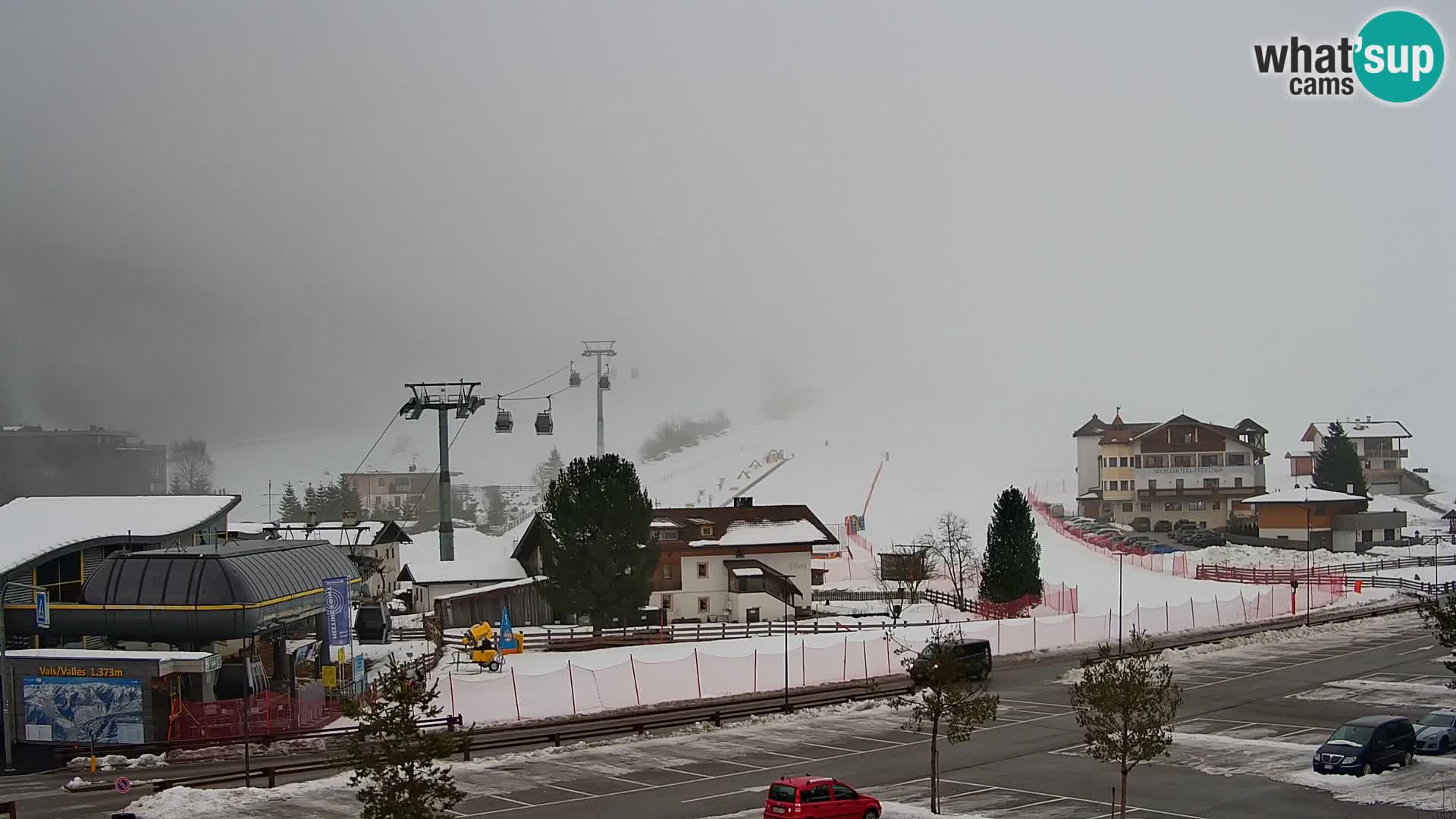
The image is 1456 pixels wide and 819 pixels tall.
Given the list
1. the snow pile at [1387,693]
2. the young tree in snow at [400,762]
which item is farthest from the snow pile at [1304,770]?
the young tree in snow at [400,762]

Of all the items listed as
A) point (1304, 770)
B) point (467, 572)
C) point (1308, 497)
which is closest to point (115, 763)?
point (1304, 770)

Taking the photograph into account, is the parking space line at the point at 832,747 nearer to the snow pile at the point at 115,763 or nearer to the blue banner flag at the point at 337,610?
the blue banner flag at the point at 337,610

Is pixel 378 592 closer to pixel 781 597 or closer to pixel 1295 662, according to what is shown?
pixel 781 597

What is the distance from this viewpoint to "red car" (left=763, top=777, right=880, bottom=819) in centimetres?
2816

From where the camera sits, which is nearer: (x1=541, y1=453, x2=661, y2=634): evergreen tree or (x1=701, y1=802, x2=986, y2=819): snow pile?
(x1=701, y1=802, x2=986, y2=819): snow pile

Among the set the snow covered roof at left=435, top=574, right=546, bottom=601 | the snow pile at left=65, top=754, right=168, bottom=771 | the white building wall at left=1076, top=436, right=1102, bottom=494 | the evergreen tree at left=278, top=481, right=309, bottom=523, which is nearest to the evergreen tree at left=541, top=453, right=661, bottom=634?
the snow covered roof at left=435, top=574, right=546, bottom=601

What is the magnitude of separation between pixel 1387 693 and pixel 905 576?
38.6m

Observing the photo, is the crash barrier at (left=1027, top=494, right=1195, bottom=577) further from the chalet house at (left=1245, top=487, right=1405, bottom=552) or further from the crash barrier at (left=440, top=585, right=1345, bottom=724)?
the crash barrier at (left=440, top=585, right=1345, bottom=724)

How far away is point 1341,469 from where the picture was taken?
402 feet

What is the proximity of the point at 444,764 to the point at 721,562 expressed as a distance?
38231 millimetres

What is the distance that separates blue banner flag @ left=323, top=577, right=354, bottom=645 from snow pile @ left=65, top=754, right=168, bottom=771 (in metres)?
9.76

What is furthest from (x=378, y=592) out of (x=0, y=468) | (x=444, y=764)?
(x=0, y=468)

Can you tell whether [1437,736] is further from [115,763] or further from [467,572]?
[467,572]

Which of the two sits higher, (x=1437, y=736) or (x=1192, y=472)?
(x=1192, y=472)
